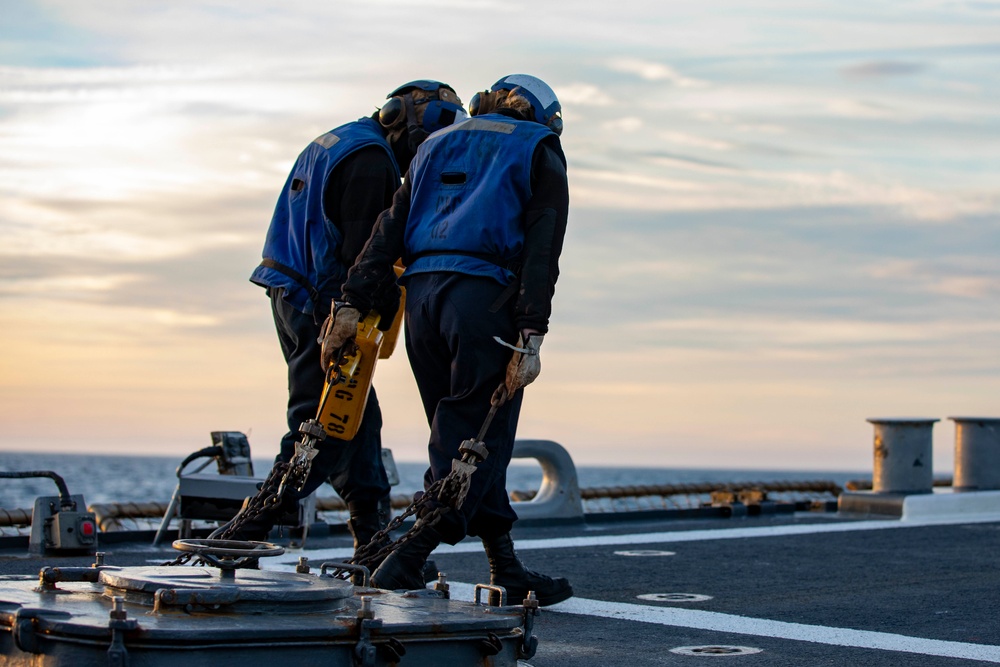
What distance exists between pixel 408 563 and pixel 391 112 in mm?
2253

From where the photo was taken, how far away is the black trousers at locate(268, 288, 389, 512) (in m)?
5.91

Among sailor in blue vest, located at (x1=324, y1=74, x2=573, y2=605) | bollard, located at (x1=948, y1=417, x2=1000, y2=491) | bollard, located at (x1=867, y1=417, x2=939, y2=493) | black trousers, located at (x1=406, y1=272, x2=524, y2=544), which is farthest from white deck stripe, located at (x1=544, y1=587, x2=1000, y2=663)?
bollard, located at (x1=948, y1=417, x2=1000, y2=491)

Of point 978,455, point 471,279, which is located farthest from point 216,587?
point 978,455

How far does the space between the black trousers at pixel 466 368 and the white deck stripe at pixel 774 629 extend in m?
0.96

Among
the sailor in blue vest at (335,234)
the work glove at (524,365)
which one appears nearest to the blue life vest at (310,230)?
the sailor in blue vest at (335,234)

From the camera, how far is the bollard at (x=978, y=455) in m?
13.4

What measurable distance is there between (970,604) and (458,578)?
2434 millimetres

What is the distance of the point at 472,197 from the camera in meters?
5.45

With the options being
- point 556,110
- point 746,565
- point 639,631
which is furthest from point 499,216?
point 746,565

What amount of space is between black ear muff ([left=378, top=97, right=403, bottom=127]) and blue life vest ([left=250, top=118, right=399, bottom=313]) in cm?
5

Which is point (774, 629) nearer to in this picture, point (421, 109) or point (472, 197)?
point (472, 197)

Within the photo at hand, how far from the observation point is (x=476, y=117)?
5.71m

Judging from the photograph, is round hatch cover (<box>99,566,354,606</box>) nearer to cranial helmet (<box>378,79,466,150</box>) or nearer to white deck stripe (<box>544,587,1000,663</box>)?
white deck stripe (<box>544,587,1000,663</box>)

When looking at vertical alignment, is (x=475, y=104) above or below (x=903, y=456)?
above
